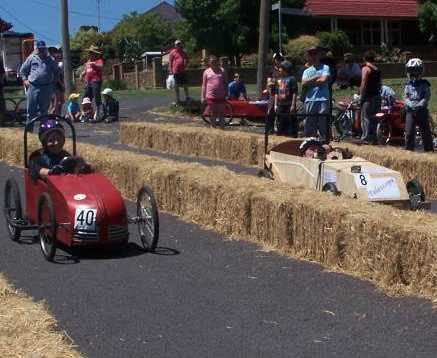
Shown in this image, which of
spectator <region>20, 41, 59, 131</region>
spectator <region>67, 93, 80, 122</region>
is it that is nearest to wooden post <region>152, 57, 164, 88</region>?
spectator <region>67, 93, 80, 122</region>

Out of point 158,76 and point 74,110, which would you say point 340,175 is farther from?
point 158,76

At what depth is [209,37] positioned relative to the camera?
48.7m

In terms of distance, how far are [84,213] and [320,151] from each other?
3.64 m

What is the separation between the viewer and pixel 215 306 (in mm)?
6605

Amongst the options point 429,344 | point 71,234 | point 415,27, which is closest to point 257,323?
point 429,344

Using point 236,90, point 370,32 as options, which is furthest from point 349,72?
point 370,32

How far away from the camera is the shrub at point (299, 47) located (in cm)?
4317

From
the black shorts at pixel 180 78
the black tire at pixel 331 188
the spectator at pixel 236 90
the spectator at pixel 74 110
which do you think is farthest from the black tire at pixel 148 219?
the black shorts at pixel 180 78

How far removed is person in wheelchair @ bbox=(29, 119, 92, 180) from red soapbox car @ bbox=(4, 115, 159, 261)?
0.02 metres

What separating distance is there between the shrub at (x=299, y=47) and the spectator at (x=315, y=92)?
28.8 m

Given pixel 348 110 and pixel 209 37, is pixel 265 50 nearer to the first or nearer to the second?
pixel 348 110

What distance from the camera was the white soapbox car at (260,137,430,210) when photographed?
9.40 meters

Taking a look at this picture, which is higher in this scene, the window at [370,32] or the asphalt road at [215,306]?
the window at [370,32]

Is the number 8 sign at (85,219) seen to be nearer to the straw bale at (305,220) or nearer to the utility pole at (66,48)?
→ the straw bale at (305,220)
